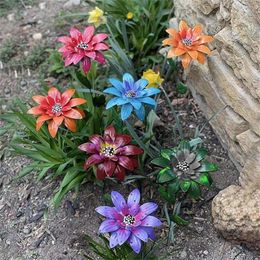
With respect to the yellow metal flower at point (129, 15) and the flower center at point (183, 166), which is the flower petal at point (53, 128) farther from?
the yellow metal flower at point (129, 15)

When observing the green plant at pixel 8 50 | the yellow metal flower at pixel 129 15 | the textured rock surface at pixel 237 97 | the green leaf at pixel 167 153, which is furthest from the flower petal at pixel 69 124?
the green plant at pixel 8 50

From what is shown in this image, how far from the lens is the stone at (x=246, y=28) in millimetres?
2291

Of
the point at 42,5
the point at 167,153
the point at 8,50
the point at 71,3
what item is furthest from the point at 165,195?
the point at 42,5

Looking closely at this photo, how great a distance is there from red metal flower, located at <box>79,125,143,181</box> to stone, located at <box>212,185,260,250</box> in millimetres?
452

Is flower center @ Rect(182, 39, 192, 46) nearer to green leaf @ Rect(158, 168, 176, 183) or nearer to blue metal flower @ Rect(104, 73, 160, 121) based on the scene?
blue metal flower @ Rect(104, 73, 160, 121)

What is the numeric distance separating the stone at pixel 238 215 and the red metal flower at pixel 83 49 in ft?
2.90

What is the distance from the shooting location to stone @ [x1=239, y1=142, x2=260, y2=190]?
2.49 meters

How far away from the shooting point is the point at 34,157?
2.81 m

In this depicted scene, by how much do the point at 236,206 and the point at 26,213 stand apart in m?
1.10

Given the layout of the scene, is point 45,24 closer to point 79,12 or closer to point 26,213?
point 79,12

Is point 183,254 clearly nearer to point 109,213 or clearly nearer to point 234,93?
point 109,213

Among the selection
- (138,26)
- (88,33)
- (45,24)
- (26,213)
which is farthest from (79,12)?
(26,213)

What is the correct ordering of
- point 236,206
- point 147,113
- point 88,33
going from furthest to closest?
point 147,113
point 88,33
point 236,206

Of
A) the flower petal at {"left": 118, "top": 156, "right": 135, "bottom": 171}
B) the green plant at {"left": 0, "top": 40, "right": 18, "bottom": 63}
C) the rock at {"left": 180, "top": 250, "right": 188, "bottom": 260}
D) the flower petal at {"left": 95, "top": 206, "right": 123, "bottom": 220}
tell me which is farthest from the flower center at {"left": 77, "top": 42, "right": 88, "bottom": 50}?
the green plant at {"left": 0, "top": 40, "right": 18, "bottom": 63}
